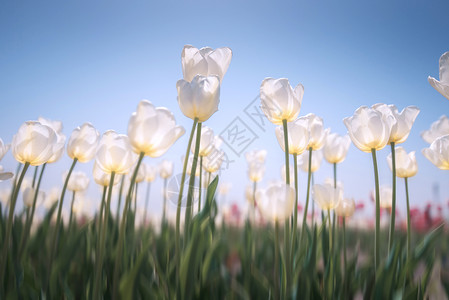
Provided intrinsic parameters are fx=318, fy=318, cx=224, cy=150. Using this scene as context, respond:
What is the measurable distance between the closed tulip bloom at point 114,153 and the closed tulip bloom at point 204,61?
0.34m

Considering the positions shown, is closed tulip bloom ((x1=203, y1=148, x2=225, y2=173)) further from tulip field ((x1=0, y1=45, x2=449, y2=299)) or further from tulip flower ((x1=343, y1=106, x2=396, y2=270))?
tulip flower ((x1=343, y1=106, x2=396, y2=270))

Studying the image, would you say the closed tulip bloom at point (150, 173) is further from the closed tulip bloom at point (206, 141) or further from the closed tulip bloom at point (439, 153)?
the closed tulip bloom at point (439, 153)

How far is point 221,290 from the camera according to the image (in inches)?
54.0

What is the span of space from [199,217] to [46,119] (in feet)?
4.99

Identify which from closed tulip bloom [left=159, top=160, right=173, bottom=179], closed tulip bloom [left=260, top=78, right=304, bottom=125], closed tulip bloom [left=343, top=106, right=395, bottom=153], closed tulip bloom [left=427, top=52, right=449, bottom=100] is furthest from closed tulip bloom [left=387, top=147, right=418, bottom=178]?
closed tulip bloom [left=159, top=160, right=173, bottom=179]

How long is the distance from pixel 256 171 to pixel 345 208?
0.78 metres

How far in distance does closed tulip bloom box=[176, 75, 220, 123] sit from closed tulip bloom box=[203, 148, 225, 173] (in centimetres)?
84

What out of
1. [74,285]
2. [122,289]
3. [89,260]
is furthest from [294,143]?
[74,285]

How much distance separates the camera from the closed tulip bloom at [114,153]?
1176 mm

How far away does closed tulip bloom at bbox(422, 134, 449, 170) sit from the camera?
4.77ft

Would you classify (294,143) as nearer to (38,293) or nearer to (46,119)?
(38,293)

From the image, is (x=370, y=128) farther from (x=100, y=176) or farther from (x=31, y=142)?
(x=31, y=142)

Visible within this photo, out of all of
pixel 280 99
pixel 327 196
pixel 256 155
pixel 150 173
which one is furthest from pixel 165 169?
pixel 280 99

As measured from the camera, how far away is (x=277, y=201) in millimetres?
1107
